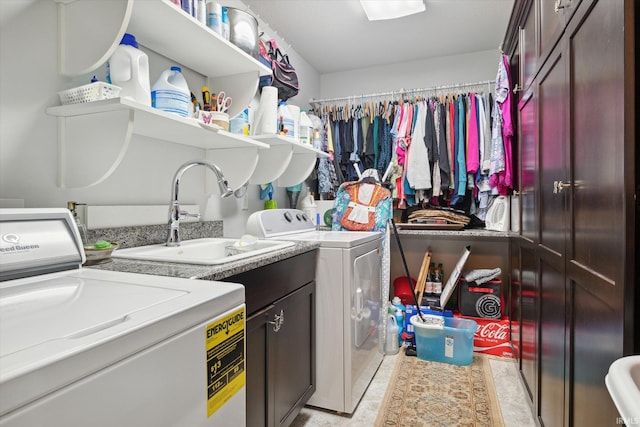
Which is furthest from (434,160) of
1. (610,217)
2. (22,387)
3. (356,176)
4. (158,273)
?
(22,387)

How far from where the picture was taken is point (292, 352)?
1.61m

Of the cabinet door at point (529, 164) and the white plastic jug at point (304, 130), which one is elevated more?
the white plastic jug at point (304, 130)

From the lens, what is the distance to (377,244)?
2.36 meters

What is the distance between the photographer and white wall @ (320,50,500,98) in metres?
3.34

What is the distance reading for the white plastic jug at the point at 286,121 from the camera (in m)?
2.28

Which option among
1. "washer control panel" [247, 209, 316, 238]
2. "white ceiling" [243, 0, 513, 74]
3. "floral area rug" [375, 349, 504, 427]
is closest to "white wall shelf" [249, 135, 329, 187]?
"washer control panel" [247, 209, 316, 238]

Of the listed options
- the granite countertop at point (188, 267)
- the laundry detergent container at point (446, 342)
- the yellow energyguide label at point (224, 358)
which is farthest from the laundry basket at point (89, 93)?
the laundry detergent container at point (446, 342)

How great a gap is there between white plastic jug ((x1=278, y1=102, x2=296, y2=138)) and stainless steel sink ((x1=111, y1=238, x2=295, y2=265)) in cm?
85

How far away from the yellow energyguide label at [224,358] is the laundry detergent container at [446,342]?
6.54ft

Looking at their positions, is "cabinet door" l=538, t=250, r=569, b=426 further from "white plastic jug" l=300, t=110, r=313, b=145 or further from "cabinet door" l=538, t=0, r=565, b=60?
"white plastic jug" l=300, t=110, r=313, b=145

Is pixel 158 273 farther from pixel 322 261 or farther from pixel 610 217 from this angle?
pixel 610 217

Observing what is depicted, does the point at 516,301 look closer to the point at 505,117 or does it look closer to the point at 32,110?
the point at 505,117

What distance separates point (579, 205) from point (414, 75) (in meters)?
2.79

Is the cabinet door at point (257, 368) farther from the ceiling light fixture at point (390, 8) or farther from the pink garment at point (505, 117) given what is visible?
the ceiling light fixture at point (390, 8)
